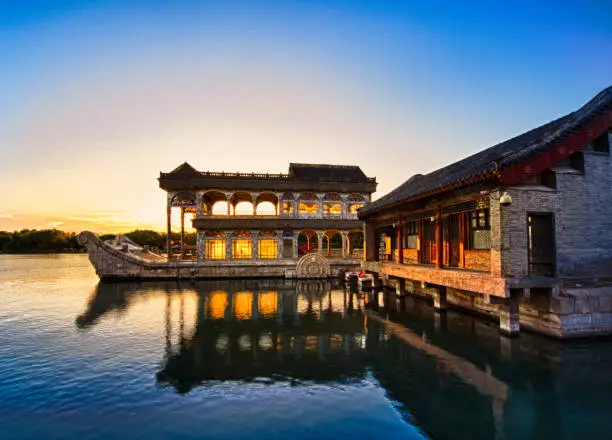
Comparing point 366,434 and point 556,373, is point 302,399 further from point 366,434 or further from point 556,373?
point 556,373

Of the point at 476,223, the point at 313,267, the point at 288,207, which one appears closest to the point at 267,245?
the point at 288,207

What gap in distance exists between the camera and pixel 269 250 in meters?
38.6

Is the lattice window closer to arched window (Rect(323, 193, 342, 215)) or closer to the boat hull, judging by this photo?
the boat hull

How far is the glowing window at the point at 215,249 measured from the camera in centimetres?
3728

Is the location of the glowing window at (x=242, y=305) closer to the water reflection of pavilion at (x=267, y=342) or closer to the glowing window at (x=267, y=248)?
the water reflection of pavilion at (x=267, y=342)

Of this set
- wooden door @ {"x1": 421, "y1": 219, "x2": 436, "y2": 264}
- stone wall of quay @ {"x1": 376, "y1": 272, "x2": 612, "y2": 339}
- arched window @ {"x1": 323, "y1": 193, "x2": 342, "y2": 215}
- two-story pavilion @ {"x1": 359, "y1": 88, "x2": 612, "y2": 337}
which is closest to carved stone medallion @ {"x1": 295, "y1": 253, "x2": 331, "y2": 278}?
arched window @ {"x1": 323, "y1": 193, "x2": 342, "y2": 215}

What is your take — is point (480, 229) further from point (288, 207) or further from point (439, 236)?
point (288, 207)

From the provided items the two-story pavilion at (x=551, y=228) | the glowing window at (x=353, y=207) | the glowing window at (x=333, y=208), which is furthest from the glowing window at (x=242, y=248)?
the two-story pavilion at (x=551, y=228)

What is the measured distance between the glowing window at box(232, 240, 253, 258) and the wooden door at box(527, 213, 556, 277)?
2923 cm

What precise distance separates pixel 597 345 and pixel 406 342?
238 inches

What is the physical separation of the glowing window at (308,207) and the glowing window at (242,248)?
22.7 ft

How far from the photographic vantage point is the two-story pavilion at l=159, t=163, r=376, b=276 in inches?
1455

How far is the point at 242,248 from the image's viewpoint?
3797 centimetres

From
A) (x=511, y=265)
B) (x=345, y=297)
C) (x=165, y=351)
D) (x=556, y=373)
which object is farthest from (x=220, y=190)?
(x=556, y=373)
